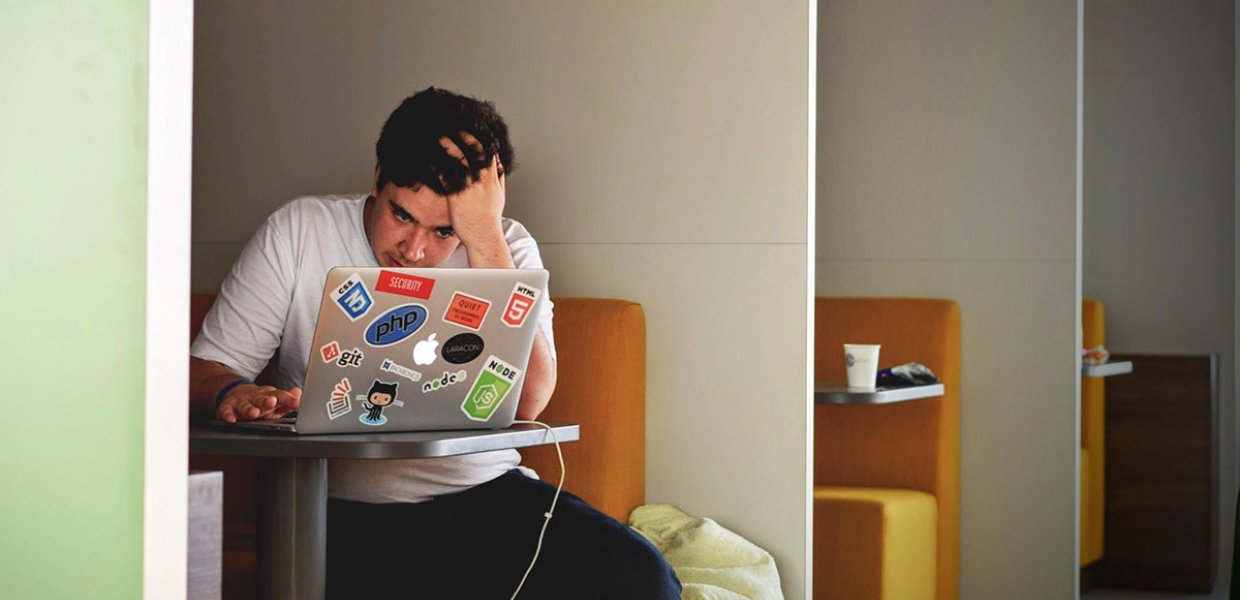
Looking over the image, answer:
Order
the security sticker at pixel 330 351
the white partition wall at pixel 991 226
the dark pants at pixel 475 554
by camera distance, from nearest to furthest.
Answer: the security sticker at pixel 330 351 < the dark pants at pixel 475 554 < the white partition wall at pixel 991 226

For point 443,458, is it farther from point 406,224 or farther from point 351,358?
point 351,358

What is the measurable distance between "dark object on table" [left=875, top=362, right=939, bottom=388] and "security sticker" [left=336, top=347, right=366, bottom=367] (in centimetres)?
195

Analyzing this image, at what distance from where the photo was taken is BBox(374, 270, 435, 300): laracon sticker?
191 centimetres

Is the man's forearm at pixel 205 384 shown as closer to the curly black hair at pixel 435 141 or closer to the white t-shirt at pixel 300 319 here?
the white t-shirt at pixel 300 319

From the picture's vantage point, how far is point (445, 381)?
197 cm

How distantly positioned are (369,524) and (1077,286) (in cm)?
246

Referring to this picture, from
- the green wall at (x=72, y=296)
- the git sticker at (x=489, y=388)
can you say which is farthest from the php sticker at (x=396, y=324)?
the green wall at (x=72, y=296)

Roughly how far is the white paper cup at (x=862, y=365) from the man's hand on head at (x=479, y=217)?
1175 mm

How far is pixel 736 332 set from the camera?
301 cm

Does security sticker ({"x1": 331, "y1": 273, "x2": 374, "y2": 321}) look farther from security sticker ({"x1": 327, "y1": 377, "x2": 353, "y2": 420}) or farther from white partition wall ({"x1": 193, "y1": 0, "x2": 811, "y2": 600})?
white partition wall ({"x1": 193, "y1": 0, "x2": 811, "y2": 600})

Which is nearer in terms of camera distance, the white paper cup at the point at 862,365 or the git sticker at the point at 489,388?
the git sticker at the point at 489,388

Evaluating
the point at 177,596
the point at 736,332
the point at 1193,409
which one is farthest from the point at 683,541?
Answer: the point at 1193,409

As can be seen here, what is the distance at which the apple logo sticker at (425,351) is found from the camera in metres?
1.94

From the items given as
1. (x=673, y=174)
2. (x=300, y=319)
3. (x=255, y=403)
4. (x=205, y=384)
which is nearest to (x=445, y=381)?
(x=255, y=403)
